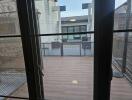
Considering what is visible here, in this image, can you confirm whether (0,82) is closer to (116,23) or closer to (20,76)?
(20,76)

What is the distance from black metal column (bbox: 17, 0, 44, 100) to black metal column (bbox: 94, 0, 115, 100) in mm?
Answer: 681

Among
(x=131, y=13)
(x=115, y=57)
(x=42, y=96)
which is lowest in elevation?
(x=42, y=96)

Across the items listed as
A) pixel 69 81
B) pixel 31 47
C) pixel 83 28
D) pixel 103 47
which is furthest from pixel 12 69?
pixel 103 47

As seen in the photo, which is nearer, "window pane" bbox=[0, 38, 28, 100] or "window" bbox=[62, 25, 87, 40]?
"window" bbox=[62, 25, 87, 40]

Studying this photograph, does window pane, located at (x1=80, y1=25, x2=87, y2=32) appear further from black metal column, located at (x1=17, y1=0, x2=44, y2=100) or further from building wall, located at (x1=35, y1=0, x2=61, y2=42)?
black metal column, located at (x1=17, y1=0, x2=44, y2=100)

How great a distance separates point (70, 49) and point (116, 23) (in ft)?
2.07

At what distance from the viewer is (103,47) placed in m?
1.25

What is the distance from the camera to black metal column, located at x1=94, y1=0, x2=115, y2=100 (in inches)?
46.3

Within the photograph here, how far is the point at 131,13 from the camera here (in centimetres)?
135

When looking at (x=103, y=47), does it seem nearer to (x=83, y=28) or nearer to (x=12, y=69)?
(x=83, y=28)

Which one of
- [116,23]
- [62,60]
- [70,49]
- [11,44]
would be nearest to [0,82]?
[11,44]

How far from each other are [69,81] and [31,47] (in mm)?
846

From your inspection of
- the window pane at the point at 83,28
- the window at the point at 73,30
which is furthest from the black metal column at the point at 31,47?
the window pane at the point at 83,28

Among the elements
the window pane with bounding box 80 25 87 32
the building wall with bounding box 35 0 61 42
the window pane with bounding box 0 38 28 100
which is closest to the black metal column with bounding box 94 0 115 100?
the window pane with bounding box 80 25 87 32
